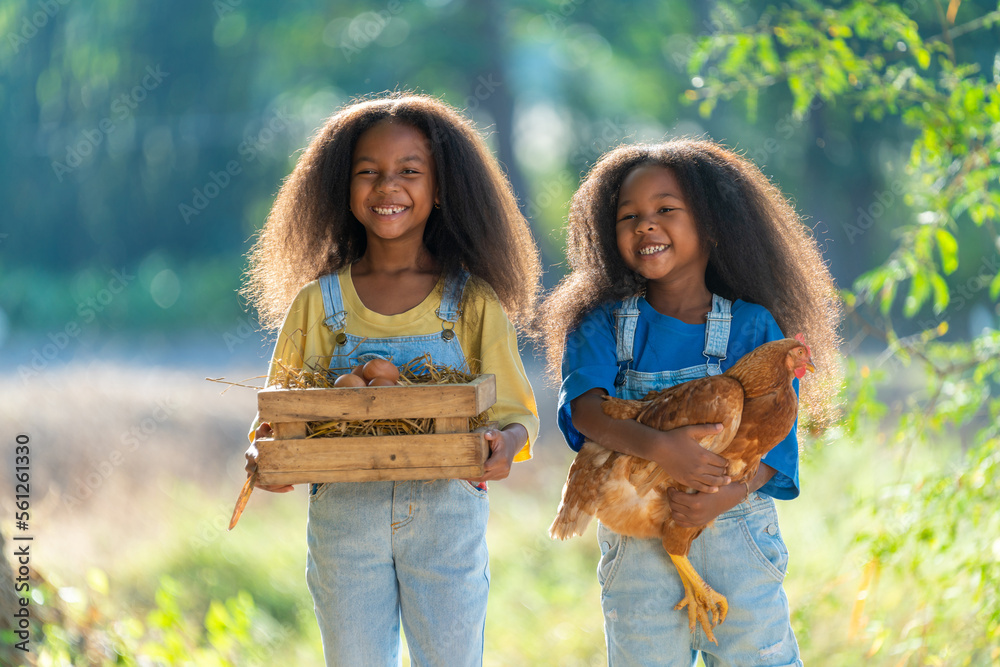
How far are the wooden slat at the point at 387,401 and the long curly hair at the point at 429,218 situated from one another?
0.52 meters

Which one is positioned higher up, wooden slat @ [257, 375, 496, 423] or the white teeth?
the white teeth

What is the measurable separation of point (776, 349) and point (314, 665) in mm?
2744

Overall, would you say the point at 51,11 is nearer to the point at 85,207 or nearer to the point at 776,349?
the point at 85,207

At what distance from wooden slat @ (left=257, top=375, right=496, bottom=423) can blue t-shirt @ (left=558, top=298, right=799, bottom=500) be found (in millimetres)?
378

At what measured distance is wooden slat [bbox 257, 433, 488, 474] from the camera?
1.74m

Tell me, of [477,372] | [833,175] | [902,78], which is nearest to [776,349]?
[477,372]

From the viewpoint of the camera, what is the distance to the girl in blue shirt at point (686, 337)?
1915mm

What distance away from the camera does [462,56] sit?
420 inches

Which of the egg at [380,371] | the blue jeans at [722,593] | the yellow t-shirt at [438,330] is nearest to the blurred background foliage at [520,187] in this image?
the blue jeans at [722,593]
